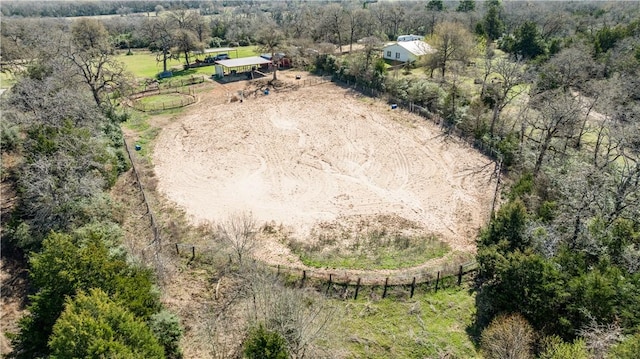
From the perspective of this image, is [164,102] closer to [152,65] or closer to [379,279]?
[152,65]

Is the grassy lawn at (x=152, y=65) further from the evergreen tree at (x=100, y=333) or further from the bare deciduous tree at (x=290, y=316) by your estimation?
the evergreen tree at (x=100, y=333)

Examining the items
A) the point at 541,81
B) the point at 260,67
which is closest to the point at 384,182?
the point at 541,81

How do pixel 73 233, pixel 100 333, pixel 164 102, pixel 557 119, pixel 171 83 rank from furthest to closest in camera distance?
pixel 171 83 < pixel 164 102 < pixel 557 119 < pixel 73 233 < pixel 100 333

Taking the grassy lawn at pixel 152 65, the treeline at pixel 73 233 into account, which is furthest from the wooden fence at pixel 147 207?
the grassy lawn at pixel 152 65

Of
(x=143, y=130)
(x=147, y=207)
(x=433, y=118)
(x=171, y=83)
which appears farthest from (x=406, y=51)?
(x=147, y=207)

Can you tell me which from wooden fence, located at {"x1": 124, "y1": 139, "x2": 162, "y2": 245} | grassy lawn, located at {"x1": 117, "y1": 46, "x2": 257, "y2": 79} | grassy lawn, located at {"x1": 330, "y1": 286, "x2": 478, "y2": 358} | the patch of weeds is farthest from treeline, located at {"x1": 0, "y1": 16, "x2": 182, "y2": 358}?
grassy lawn, located at {"x1": 117, "y1": 46, "x2": 257, "y2": 79}

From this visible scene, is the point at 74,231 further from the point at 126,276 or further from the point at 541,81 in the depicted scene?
the point at 541,81
